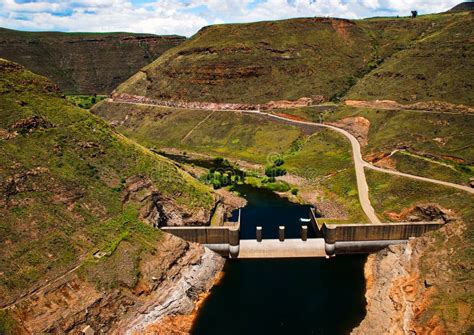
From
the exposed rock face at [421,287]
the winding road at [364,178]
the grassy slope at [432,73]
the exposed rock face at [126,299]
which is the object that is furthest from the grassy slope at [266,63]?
the exposed rock face at [126,299]

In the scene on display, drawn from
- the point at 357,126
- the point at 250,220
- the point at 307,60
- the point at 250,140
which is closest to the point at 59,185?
the point at 250,220

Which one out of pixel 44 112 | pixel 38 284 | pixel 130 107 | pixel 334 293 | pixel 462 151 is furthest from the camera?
Result: pixel 130 107

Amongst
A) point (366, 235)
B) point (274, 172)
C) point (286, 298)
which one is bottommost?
point (286, 298)

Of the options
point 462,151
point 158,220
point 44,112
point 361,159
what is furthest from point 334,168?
point 44,112

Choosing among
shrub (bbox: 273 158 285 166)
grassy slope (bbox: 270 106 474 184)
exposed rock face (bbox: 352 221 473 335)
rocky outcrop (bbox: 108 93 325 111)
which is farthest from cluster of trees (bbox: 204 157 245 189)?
exposed rock face (bbox: 352 221 473 335)

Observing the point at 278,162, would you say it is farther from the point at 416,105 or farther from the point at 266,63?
the point at 266,63

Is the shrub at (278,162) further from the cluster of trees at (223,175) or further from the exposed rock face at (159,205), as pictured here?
the exposed rock face at (159,205)

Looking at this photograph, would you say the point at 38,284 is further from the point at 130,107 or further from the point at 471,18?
the point at 471,18
